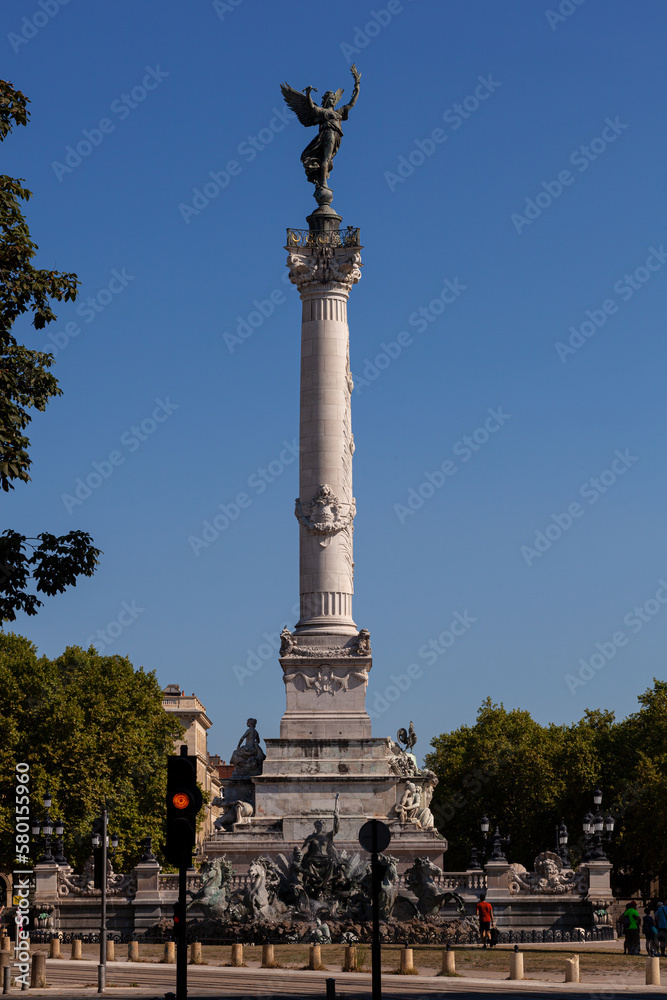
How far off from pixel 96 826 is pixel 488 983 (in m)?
36.9

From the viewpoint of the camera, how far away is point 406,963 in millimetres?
34219

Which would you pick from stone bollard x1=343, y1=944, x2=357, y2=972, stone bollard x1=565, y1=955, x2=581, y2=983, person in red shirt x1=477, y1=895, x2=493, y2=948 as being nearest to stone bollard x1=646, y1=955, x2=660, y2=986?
stone bollard x1=565, y1=955, x2=581, y2=983

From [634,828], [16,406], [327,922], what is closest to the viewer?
[16,406]

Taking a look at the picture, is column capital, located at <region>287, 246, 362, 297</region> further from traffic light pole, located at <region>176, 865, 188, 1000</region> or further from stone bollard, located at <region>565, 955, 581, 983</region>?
traffic light pole, located at <region>176, 865, 188, 1000</region>

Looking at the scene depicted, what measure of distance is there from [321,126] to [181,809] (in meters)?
43.8

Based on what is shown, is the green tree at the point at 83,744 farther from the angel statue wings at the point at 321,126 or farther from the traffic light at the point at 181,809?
the traffic light at the point at 181,809

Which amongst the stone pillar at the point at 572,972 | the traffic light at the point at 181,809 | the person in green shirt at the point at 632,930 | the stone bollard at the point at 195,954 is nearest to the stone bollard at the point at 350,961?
the stone bollard at the point at 195,954

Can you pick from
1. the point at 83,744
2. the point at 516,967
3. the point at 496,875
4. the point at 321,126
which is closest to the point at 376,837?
the point at 516,967

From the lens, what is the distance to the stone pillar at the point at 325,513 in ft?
173

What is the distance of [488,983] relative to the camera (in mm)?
32156

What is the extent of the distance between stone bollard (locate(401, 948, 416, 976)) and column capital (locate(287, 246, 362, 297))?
94.1 feet

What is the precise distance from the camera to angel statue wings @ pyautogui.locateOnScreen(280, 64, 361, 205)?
59.1 metres

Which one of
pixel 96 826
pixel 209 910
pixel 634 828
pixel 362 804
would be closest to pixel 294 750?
pixel 362 804

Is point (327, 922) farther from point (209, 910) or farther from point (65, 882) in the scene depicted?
point (65, 882)
